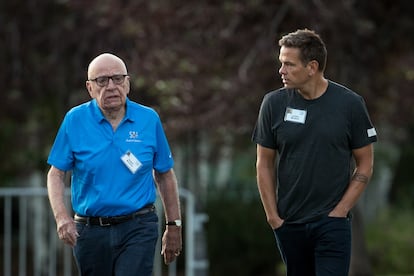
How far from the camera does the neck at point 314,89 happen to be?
22.7ft

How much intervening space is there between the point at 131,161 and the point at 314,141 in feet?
3.45

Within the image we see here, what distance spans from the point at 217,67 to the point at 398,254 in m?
6.94

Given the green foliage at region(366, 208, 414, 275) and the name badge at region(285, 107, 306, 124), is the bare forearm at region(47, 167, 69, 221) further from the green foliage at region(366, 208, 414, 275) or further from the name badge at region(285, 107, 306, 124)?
the green foliage at region(366, 208, 414, 275)

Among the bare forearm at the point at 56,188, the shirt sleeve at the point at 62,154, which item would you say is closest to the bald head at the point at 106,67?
the shirt sleeve at the point at 62,154

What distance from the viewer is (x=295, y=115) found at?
22.7 ft

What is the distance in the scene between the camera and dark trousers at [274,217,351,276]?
22.9 feet

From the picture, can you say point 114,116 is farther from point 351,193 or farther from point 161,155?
point 351,193

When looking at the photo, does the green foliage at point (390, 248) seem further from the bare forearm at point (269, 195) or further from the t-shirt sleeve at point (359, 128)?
the t-shirt sleeve at point (359, 128)

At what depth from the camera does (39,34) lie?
15.8m

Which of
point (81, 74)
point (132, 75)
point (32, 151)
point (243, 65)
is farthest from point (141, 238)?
point (32, 151)

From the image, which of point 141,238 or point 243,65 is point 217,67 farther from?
point 141,238

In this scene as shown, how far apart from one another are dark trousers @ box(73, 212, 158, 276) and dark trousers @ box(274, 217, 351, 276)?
78 cm

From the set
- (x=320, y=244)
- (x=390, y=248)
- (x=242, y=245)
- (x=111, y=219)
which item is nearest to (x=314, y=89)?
(x=320, y=244)

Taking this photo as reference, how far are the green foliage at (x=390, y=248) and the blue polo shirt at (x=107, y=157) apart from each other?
11967 millimetres
